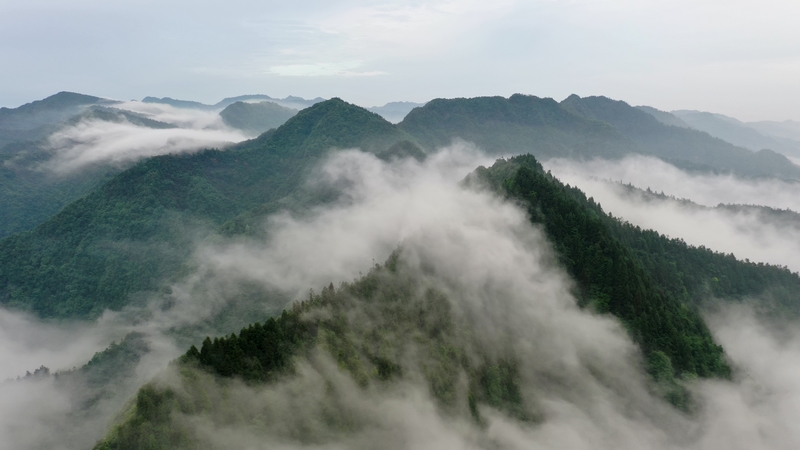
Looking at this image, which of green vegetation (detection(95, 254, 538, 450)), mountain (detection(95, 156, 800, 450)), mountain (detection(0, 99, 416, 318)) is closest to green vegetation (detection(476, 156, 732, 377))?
mountain (detection(95, 156, 800, 450))

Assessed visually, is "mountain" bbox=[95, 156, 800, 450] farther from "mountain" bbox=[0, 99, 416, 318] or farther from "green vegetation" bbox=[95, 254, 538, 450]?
"mountain" bbox=[0, 99, 416, 318]

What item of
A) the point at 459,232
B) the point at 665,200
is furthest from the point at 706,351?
the point at 665,200

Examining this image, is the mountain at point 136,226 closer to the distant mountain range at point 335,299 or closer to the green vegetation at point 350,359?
the distant mountain range at point 335,299

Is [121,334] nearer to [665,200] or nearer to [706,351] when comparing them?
[706,351]

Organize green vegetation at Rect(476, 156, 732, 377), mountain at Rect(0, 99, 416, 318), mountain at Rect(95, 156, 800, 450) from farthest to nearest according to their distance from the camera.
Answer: mountain at Rect(0, 99, 416, 318) < green vegetation at Rect(476, 156, 732, 377) < mountain at Rect(95, 156, 800, 450)

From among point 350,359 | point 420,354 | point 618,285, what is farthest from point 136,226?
point 618,285
